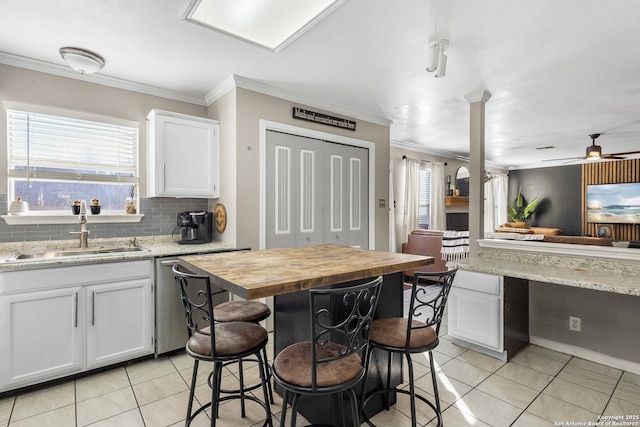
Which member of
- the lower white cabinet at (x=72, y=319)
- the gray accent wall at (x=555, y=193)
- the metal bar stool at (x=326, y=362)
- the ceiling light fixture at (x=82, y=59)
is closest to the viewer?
the metal bar stool at (x=326, y=362)

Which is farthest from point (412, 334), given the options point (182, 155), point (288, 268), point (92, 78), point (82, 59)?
point (92, 78)

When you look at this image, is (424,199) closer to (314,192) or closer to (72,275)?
(314,192)

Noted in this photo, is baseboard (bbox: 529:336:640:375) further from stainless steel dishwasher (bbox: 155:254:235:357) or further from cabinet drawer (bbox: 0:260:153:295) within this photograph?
cabinet drawer (bbox: 0:260:153:295)

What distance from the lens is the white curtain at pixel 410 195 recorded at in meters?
6.16

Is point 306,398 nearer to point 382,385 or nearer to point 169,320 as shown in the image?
point 382,385

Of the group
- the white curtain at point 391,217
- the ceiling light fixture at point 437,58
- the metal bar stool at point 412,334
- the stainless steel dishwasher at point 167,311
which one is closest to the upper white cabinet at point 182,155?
the stainless steel dishwasher at point 167,311

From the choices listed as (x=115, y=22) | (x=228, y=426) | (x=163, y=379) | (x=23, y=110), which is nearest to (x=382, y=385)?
(x=228, y=426)

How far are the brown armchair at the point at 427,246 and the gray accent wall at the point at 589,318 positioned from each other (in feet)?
7.32

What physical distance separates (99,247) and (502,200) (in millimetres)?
9395

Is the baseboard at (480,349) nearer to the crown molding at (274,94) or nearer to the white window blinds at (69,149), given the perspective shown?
the crown molding at (274,94)

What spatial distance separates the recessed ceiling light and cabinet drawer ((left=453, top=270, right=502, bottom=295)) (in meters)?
2.28

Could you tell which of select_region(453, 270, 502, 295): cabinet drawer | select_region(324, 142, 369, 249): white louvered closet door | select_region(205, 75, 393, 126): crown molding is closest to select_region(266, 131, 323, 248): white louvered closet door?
select_region(324, 142, 369, 249): white louvered closet door

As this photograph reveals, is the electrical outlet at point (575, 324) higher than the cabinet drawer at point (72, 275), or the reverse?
the cabinet drawer at point (72, 275)

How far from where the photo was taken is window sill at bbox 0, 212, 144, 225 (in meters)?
2.63
